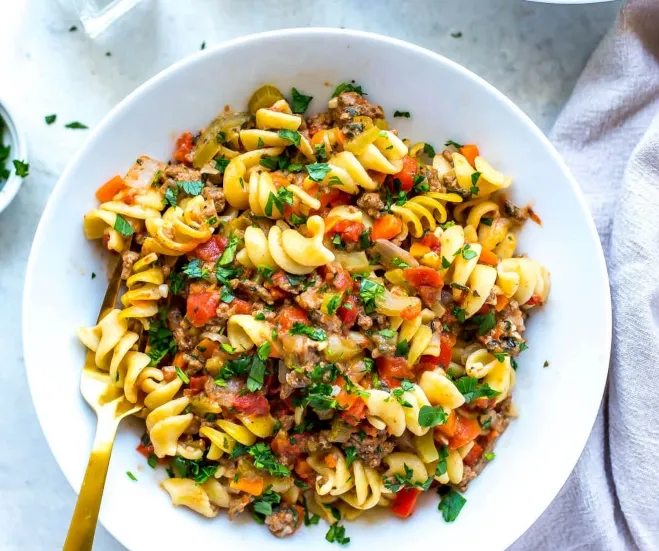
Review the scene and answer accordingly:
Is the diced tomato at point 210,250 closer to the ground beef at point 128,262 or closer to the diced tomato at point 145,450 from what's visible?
the ground beef at point 128,262

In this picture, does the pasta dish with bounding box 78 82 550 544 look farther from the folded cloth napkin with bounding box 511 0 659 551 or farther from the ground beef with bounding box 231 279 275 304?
the folded cloth napkin with bounding box 511 0 659 551

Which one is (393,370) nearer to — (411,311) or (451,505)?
(411,311)

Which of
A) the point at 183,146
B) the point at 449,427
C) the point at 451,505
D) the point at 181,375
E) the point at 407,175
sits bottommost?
the point at 451,505

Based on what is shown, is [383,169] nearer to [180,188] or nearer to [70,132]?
[180,188]

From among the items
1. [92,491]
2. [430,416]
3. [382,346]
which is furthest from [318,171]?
[92,491]

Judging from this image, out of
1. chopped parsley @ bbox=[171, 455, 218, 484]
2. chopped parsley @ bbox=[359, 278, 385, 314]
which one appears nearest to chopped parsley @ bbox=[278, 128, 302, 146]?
chopped parsley @ bbox=[359, 278, 385, 314]

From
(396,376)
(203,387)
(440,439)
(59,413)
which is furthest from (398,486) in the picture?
(59,413)
